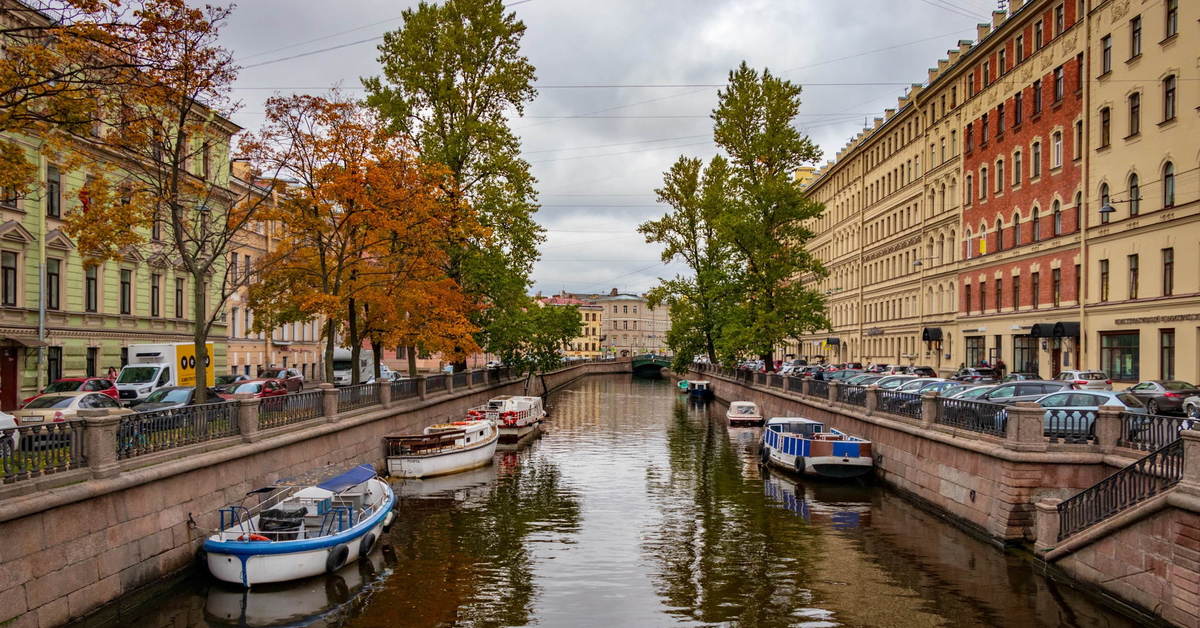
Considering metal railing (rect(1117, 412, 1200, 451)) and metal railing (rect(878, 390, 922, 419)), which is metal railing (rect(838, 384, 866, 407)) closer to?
metal railing (rect(878, 390, 922, 419))

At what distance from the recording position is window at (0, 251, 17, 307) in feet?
115

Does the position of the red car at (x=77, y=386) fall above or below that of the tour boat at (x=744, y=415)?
above

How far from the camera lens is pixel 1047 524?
1780 cm

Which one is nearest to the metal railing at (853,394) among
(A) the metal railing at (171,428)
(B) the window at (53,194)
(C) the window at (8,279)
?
(A) the metal railing at (171,428)

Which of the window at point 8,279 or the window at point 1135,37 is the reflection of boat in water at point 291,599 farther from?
the window at point 1135,37

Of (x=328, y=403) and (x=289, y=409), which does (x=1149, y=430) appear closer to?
(x=289, y=409)

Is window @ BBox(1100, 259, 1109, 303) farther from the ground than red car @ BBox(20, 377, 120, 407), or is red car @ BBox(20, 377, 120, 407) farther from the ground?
window @ BBox(1100, 259, 1109, 303)

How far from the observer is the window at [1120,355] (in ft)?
131

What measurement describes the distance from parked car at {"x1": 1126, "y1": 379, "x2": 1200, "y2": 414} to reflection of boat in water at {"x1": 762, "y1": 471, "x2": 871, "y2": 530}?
864cm

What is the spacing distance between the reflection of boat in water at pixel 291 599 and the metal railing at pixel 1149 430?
15260mm

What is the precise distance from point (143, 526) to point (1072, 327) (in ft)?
140

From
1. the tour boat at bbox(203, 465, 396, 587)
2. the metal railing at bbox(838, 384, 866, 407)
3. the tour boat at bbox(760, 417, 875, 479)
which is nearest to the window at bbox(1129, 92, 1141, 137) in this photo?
the metal railing at bbox(838, 384, 866, 407)

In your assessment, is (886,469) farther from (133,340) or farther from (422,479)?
(133,340)

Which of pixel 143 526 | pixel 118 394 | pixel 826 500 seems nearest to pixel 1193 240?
pixel 826 500
